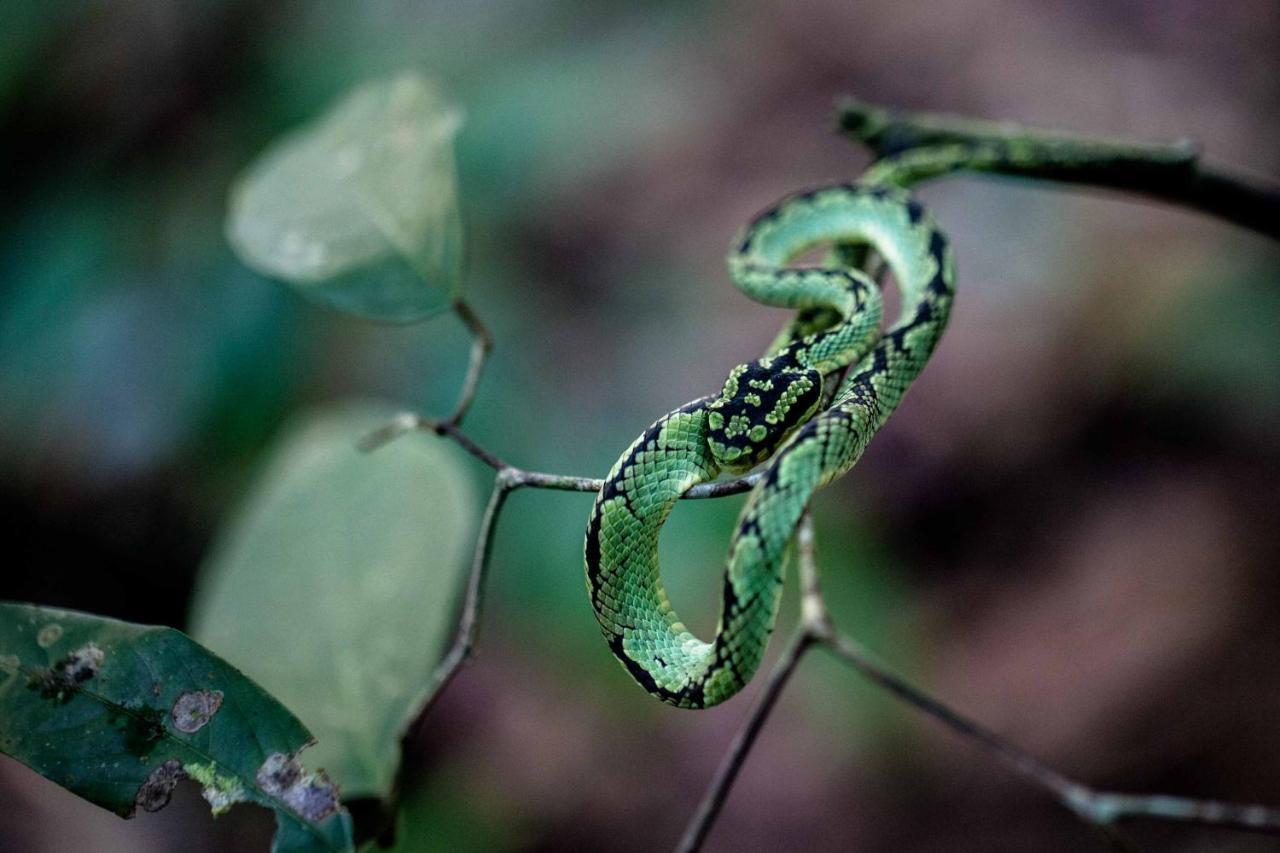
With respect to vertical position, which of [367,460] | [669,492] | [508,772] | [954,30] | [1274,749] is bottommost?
[508,772]

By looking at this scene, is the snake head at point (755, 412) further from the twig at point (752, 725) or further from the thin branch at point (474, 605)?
the twig at point (752, 725)

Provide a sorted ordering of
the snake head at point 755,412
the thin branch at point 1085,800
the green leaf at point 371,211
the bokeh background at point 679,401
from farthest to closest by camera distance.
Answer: the bokeh background at point 679,401 → the green leaf at point 371,211 → the snake head at point 755,412 → the thin branch at point 1085,800

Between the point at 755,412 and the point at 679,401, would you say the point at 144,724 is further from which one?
the point at 679,401

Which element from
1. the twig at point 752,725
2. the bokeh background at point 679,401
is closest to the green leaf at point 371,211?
the twig at point 752,725

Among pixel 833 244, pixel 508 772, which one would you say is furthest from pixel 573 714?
pixel 833 244

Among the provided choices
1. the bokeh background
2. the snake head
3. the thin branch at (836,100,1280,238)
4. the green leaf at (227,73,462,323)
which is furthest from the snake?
the bokeh background

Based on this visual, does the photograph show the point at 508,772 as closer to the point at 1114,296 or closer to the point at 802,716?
the point at 802,716
